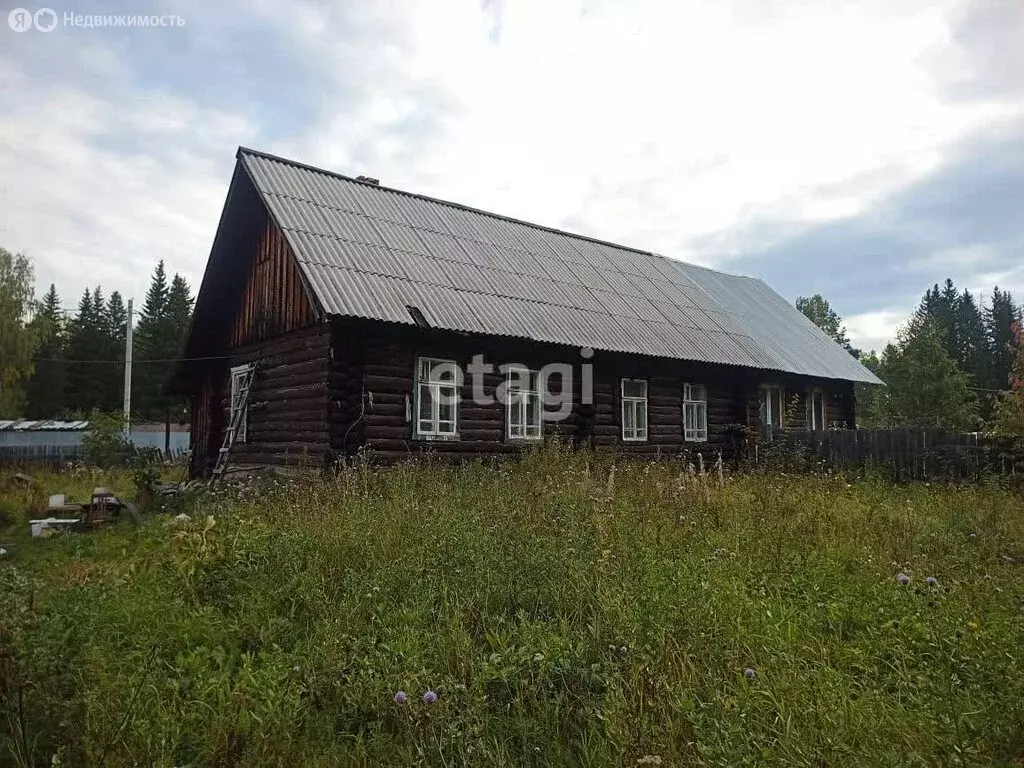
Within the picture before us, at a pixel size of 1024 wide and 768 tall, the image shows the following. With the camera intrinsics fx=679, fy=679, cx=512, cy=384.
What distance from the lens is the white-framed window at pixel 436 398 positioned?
11500 mm

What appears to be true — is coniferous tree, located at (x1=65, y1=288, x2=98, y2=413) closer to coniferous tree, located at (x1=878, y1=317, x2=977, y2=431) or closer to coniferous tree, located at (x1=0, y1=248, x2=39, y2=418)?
coniferous tree, located at (x1=0, y1=248, x2=39, y2=418)

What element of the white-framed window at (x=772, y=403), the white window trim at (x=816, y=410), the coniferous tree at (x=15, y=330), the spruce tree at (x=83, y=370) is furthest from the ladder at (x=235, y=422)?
the spruce tree at (x=83, y=370)

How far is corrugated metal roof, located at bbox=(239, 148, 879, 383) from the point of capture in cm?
1151

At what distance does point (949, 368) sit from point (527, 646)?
1589 inches

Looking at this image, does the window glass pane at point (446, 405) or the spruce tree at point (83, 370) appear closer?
the window glass pane at point (446, 405)

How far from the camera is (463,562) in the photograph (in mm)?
4648

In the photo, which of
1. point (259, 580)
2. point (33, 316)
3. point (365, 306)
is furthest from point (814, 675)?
point (33, 316)

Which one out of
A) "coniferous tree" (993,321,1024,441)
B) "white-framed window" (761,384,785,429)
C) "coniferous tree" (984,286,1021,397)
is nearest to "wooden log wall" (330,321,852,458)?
"white-framed window" (761,384,785,429)

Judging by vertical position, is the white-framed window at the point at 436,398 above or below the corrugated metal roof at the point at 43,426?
above

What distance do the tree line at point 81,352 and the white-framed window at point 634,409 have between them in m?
24.5

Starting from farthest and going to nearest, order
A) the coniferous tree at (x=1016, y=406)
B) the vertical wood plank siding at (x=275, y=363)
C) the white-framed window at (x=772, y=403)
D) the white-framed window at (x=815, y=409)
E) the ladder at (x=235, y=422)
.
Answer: the white-framed window at (x=815, y=409) < the white-framed window at (x=772, y=403) < the coniferous tree at (x=1016, y=406) < the ladder at (x=235, y=422) < the vertical wood plank siding at (x=275, y=363)

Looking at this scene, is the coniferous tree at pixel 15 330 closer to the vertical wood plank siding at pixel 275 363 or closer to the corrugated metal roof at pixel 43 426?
the corrugated metal roof at pixel 43 426

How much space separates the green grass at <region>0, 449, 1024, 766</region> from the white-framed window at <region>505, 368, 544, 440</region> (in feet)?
22.0

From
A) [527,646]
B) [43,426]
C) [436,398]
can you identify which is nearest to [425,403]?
[436,398]
